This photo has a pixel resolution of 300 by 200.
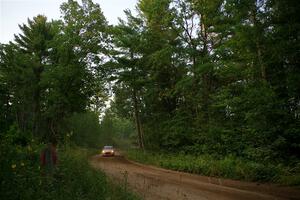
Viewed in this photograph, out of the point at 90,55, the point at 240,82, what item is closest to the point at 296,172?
the point at 240,82

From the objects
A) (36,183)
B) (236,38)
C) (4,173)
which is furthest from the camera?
(236,38)

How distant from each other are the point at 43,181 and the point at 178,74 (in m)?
28.2

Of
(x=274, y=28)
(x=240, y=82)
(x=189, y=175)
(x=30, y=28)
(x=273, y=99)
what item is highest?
(x=30, y=28)

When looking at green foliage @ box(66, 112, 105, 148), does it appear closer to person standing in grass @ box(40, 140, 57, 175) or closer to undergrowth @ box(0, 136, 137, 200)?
undergrowth @ box(0, 136, 137, 200)

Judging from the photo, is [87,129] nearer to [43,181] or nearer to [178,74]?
[178,74]

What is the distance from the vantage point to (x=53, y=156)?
8.28 meters

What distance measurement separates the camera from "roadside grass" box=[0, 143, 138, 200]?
6.18m

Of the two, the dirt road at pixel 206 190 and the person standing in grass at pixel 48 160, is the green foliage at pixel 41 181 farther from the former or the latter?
the dirt road at pixel 206 190

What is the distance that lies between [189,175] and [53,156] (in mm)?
13333

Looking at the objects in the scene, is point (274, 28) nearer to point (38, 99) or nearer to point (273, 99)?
Result: point (273, 99)

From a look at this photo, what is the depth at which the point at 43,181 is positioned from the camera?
26.3ft

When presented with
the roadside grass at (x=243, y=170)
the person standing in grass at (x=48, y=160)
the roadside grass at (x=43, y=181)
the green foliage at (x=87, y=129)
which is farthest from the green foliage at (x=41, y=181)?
the green foliage at (x=87, y=129)

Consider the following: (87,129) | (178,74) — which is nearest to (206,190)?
(178,74)

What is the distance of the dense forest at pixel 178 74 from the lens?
64.3ft
